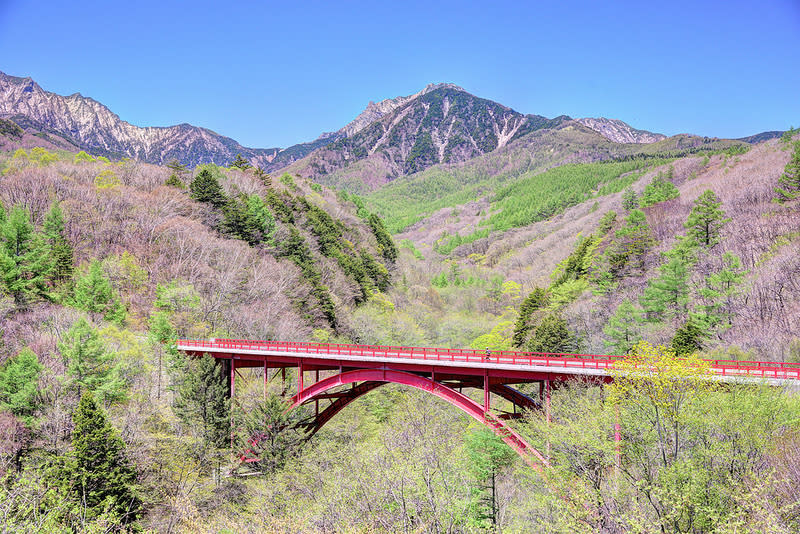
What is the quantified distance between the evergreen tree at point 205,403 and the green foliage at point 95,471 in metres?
5.62

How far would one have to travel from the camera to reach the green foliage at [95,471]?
19.9 meters

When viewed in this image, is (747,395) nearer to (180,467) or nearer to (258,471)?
(258,471)

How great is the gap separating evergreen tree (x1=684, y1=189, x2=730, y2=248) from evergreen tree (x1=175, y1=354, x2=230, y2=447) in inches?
1772

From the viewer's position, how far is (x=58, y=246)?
3744cm

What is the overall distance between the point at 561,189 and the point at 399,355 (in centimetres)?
15262

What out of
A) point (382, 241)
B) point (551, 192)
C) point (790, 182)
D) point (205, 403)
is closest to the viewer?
point (205, 403)

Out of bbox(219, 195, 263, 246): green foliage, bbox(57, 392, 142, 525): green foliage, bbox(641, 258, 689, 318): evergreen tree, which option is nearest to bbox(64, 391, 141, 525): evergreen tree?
bbox(57, 392, 142, 525): green foliage

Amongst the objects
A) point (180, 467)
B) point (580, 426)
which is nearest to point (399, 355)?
point (580, 426)

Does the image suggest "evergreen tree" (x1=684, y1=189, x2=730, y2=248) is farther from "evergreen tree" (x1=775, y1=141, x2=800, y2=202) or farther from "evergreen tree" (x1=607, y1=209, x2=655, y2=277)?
"evergreen tree" (x1=607, y1=209, x2=655, y2=277)

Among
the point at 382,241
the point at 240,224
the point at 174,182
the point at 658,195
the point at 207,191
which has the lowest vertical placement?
the point at 240,224

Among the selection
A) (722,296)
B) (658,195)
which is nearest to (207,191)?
(722,296)

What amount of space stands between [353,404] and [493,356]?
17160 mm

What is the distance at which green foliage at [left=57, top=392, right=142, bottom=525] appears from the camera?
19.9m

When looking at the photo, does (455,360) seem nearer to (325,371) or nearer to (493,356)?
(493,356)
